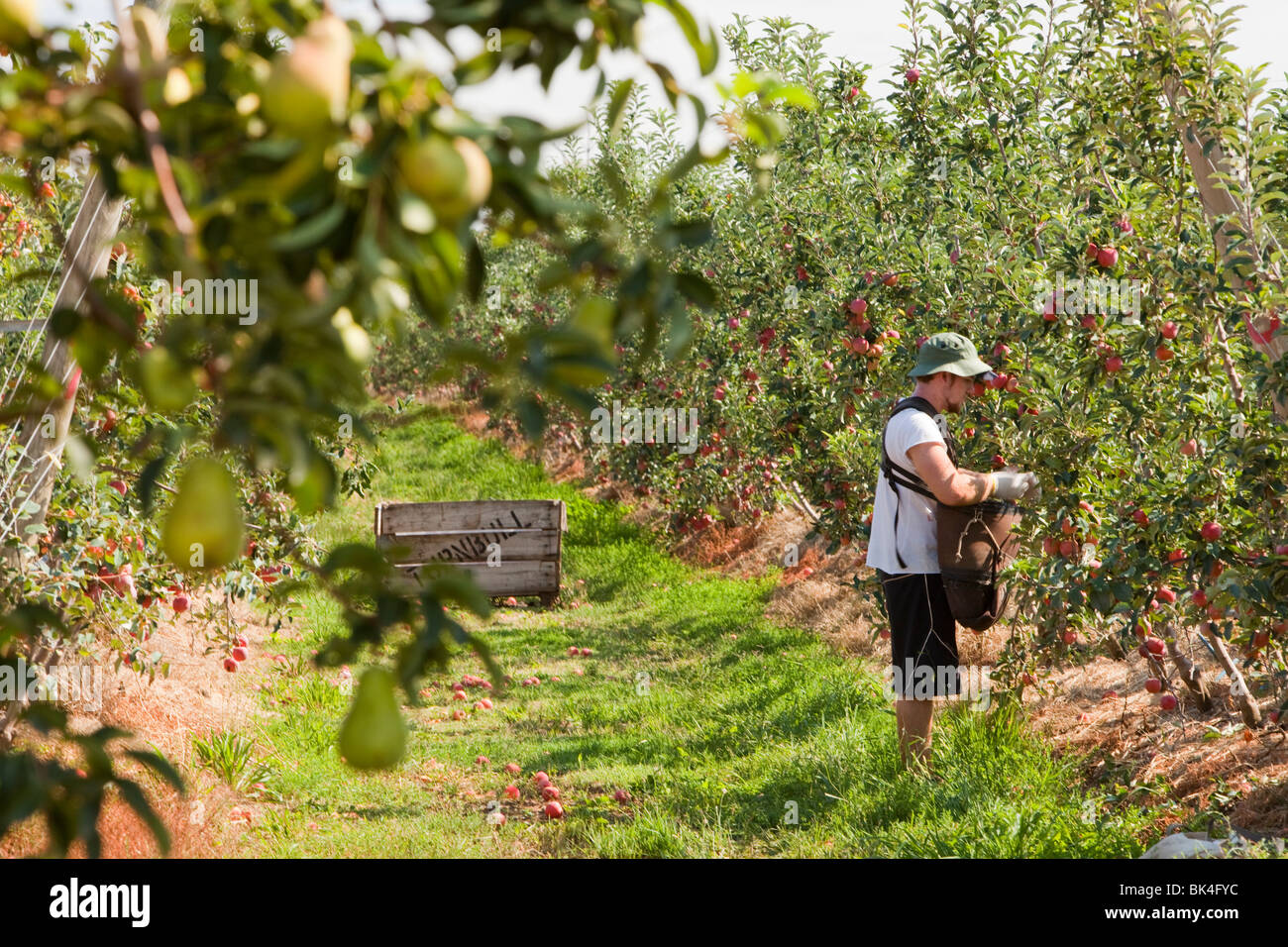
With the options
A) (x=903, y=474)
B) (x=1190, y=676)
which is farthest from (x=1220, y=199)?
(x=1190, y=676)

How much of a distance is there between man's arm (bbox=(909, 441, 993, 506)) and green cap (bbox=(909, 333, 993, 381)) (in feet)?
0.95

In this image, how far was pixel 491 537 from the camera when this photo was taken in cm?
834

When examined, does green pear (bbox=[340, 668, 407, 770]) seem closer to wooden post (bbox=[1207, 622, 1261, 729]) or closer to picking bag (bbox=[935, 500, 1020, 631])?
picking bag (bbox=[935, 500, 1020, 631])

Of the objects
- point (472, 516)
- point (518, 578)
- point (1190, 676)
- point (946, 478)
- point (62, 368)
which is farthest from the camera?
point (472, 516)

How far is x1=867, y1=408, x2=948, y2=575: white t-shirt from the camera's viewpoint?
3840 millimetres

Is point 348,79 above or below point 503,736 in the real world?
above

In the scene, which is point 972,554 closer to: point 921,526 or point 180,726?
point 921,526

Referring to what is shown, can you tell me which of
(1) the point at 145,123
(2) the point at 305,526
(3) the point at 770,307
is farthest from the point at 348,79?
(3) the point at 770,307

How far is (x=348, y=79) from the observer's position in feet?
2.69

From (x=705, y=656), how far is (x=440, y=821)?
8.60 ft

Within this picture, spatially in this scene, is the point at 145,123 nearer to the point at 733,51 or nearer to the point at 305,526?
the point at 305,526

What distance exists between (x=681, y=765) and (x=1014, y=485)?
1938 mm

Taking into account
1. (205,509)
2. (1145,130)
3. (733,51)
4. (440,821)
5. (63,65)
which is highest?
(733,51)

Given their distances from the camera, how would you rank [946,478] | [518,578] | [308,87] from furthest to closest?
[518,578] < [946,478] < [308,87]
